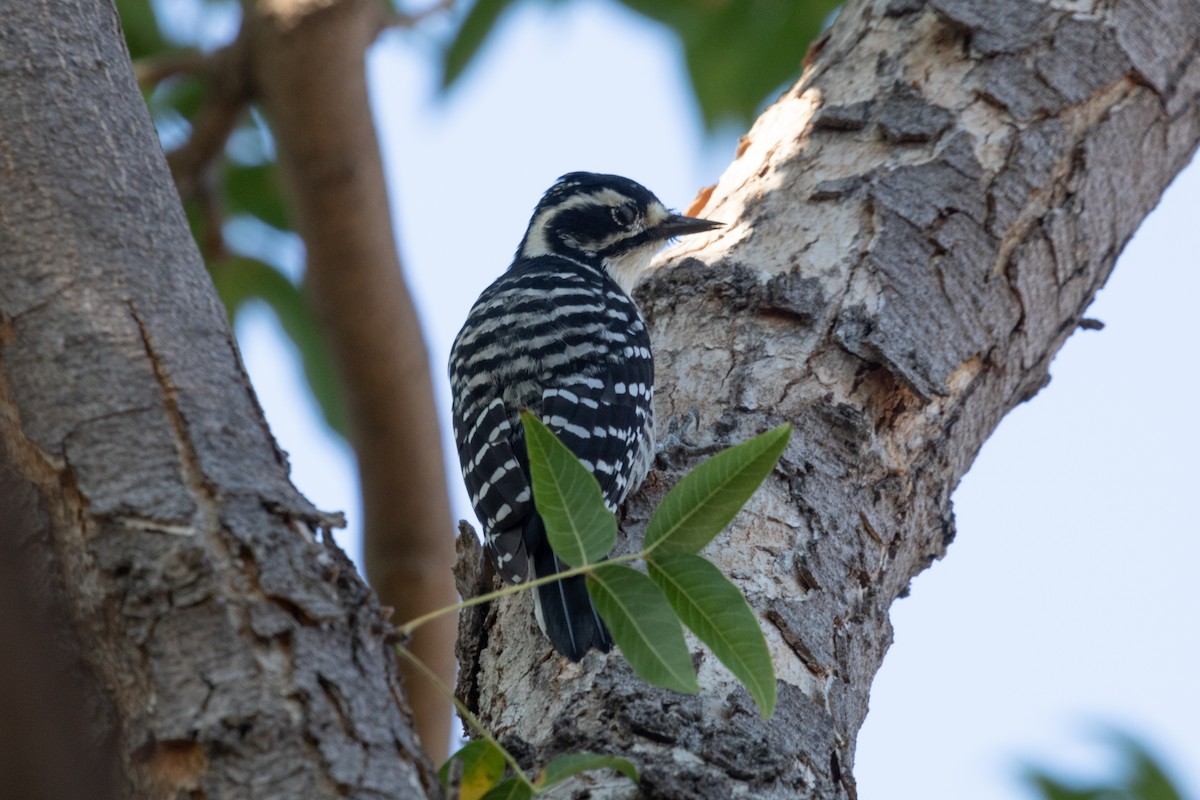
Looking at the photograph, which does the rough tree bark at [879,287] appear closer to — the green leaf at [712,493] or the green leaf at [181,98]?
the green leaf at [712,493]

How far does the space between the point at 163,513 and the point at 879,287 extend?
220 centimetres

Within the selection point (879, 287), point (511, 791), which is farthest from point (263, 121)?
point (511, 791)

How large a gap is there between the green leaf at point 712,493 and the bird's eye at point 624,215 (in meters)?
3.06

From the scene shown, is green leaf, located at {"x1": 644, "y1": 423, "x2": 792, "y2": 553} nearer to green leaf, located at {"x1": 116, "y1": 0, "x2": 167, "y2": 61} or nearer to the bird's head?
the bird's head

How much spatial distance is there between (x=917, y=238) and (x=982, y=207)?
0.23 m

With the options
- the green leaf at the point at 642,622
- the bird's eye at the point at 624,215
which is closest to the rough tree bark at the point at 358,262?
the bird's eye at the point at 624,215

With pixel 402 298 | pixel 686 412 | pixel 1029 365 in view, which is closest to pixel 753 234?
pixel 686 412

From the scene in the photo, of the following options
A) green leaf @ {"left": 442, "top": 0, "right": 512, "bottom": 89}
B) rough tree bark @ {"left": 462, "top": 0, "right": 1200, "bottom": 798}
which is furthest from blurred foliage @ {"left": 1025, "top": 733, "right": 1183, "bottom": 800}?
green leaf @ {"left": 442, "top": 0, "right": 512, "bottom": 89}

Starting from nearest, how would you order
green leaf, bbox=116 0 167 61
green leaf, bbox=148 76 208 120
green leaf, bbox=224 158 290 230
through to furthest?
green leaf, bbox=116 0 167 61
green leaf, bbox=148 76 208 120
green leaf, bbox=224 158 290 230

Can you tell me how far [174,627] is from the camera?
1.61 m

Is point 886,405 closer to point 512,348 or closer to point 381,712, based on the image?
point 512,348

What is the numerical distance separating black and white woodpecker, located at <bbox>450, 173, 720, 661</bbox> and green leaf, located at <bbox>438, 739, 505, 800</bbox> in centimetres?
68

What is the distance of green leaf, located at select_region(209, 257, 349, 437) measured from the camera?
5.11m

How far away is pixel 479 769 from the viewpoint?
76.5 inches
